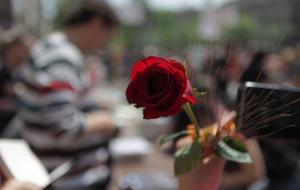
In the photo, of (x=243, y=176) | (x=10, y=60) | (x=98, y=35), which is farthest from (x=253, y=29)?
(x=98, y=35)

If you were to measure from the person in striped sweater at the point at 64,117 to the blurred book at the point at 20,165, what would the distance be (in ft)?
1.92

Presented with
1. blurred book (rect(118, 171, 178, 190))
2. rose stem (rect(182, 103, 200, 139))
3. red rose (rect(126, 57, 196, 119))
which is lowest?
blurred book (rect(118, 171, 178, 190))

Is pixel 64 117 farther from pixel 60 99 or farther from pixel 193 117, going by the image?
pixel 193 117

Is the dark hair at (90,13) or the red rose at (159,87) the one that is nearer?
the red rose at (159,87)

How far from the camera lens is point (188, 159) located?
115 cm

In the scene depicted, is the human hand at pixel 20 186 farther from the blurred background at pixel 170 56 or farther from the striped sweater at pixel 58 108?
the striped sweater at pixel 58 108

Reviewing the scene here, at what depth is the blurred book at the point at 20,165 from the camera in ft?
4.71

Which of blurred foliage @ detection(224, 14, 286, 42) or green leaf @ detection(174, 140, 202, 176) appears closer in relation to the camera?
green leaf @ detection(174, 140, 202, 176)

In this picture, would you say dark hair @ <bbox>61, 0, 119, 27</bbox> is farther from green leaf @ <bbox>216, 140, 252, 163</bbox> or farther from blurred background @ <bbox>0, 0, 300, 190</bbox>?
green leaf @ <bbox>216, 140, 252, 163</bbox>

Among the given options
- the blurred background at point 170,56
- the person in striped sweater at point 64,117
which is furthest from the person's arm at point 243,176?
the person in striped sweater at point 64,117

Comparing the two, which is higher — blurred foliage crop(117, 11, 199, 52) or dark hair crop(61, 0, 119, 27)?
dark hair crop(61, 0, 119, 27)

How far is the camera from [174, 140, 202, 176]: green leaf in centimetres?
115

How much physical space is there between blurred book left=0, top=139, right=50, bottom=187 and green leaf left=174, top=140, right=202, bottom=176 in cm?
40

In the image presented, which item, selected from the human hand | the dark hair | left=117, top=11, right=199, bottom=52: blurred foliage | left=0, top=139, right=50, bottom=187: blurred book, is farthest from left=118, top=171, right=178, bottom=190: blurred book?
left=117, top=11, right=199, bottom=52: blurred foliage
